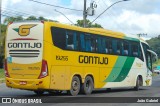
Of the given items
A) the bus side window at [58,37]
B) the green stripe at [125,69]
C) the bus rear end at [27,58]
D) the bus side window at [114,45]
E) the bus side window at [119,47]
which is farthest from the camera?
the green stripe at [125,69]

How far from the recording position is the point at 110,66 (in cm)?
2364

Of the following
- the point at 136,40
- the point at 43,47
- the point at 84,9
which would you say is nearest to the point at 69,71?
the point at 43,47

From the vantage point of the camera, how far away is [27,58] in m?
18.8

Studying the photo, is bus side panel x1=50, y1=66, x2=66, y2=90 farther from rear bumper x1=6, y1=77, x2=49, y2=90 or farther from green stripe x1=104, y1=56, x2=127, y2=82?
green stripe x1=104, y1=56, x2=127, y2=82

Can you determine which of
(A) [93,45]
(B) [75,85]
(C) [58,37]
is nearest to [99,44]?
(A) [93,45]

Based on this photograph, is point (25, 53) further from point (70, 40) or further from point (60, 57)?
point (70, 40)

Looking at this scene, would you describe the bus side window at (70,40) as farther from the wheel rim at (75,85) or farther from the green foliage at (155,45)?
the green foliage at (155,45)

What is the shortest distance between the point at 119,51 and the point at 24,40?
722cm

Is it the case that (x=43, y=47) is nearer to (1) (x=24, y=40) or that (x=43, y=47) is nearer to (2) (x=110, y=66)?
(1) (x=24, y=40)

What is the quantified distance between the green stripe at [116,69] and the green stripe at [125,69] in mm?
254

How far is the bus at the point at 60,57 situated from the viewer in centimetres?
→ 1859

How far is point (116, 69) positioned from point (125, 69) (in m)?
1.18

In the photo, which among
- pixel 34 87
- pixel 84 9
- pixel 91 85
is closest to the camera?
pixel 34 87

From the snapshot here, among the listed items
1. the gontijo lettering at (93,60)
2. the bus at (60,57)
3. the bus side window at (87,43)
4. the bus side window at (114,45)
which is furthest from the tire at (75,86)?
the bus side window at (114,45)
